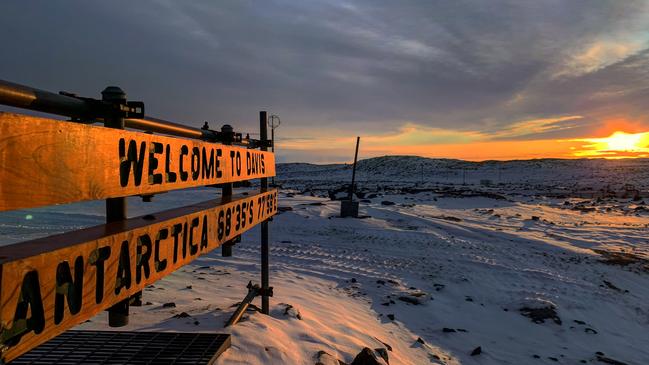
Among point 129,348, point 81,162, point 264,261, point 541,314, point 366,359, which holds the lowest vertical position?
point 541,314

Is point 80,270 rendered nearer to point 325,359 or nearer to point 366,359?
point 325,359

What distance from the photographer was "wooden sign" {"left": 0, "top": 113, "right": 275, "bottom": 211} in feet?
4.58

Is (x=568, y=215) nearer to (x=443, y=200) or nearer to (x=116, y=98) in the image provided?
(x=443, y=200)

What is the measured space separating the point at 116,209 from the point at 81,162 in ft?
1.89

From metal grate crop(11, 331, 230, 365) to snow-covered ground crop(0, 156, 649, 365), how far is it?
0.75ft

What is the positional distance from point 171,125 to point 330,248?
9.72 metres

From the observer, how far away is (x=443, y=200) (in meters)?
28.5

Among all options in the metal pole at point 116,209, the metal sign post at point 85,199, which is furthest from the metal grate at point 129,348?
the metal pole at point 116,209

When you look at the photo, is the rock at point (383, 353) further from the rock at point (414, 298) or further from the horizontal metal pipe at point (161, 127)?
the horizontal metal pipe at point (161, 127)

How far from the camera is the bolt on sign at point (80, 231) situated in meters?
1.41

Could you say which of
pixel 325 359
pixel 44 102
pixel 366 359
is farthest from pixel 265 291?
pixel 44 102

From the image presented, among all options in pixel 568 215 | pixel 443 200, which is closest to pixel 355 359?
pixel 568 215

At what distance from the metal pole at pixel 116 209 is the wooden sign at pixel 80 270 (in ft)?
0.26

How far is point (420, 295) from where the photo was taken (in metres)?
8.14
